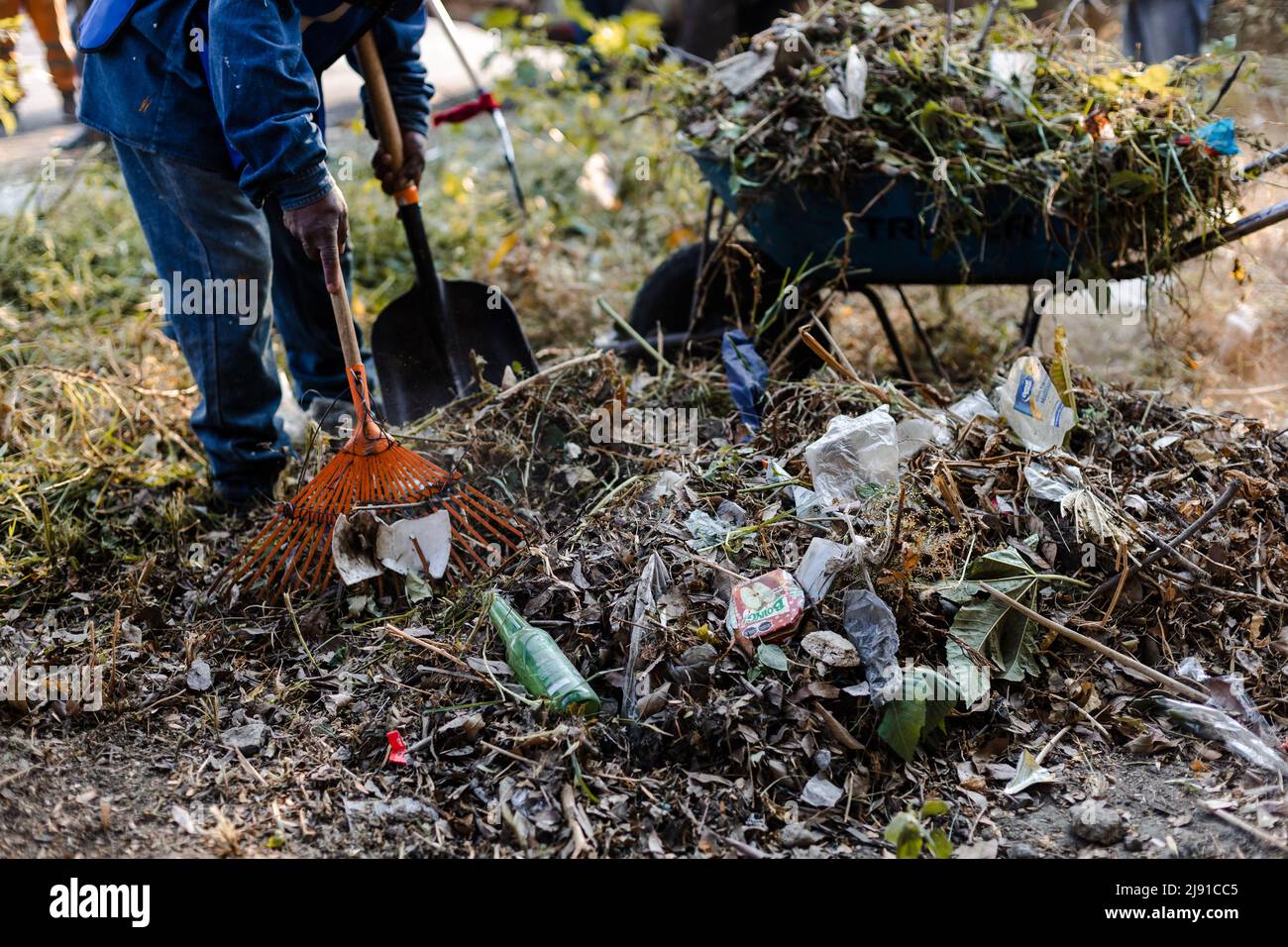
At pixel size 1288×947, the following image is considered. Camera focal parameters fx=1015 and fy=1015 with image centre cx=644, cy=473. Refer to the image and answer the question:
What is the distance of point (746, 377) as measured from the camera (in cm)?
295

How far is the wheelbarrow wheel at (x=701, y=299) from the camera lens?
137 inches

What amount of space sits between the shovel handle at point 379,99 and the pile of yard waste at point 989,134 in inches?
36.2

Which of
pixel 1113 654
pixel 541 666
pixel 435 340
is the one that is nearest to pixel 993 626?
pixel 1113 654

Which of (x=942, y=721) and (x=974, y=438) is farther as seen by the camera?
(x=974, y=438)

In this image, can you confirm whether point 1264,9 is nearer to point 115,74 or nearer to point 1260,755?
point 1260,755

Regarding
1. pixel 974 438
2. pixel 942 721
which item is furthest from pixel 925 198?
pixel 942 721

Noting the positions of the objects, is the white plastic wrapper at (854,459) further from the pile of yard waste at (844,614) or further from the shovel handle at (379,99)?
the shovel handle at (379,99)

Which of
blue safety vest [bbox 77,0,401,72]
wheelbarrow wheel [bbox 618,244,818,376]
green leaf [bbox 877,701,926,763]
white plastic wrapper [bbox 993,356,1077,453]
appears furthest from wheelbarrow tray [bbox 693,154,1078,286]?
green leaf [bbox 877,701,926,763]

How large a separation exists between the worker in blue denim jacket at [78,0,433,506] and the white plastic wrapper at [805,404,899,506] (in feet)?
3.97

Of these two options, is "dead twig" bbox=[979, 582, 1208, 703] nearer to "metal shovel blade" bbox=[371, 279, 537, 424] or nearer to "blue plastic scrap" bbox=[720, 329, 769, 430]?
"blue plastic scrap" bbox=[720, 329, 769, 430]

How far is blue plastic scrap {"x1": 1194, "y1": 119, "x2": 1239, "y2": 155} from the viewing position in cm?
282

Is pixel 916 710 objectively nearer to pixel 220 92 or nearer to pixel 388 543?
pixel 388 543

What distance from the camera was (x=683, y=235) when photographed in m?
4.70

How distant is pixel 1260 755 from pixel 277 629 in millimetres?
2165
